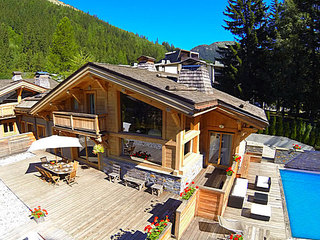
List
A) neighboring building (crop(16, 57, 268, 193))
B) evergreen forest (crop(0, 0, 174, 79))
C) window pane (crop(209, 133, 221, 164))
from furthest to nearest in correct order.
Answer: evergreen forest (crop(0, 0, 174, 79)) < window pane (crop(209, 133, 221, 164)) < neighboring building (crop(16, 57, 268, 193))

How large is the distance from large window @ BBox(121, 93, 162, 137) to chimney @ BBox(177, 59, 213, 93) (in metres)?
3.26

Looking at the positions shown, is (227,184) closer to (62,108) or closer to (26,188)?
(26,188)

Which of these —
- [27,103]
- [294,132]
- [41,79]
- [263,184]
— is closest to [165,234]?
[263,184]

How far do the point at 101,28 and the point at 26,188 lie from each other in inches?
5088

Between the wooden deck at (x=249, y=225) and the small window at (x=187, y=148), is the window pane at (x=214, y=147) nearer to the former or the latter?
the small window at (x=187, y=148)

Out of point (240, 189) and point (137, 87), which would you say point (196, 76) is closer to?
point (137, 87)

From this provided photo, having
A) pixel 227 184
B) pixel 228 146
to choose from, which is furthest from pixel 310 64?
pixel 227 184

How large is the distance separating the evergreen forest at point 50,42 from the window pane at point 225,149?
31951mm

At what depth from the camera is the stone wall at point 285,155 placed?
1505 cm

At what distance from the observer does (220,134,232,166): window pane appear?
12023 mm

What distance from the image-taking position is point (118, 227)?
7.60 metres

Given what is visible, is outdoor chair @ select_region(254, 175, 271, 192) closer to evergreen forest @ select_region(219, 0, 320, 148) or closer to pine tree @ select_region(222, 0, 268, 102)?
evergreen forest @ select_region(219, 0, 320, 148)

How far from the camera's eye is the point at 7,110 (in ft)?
57.9

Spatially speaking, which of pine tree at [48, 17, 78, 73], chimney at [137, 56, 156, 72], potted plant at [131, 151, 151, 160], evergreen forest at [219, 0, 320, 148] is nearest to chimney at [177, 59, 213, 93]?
chimney at [137, 56, 156, 72]
